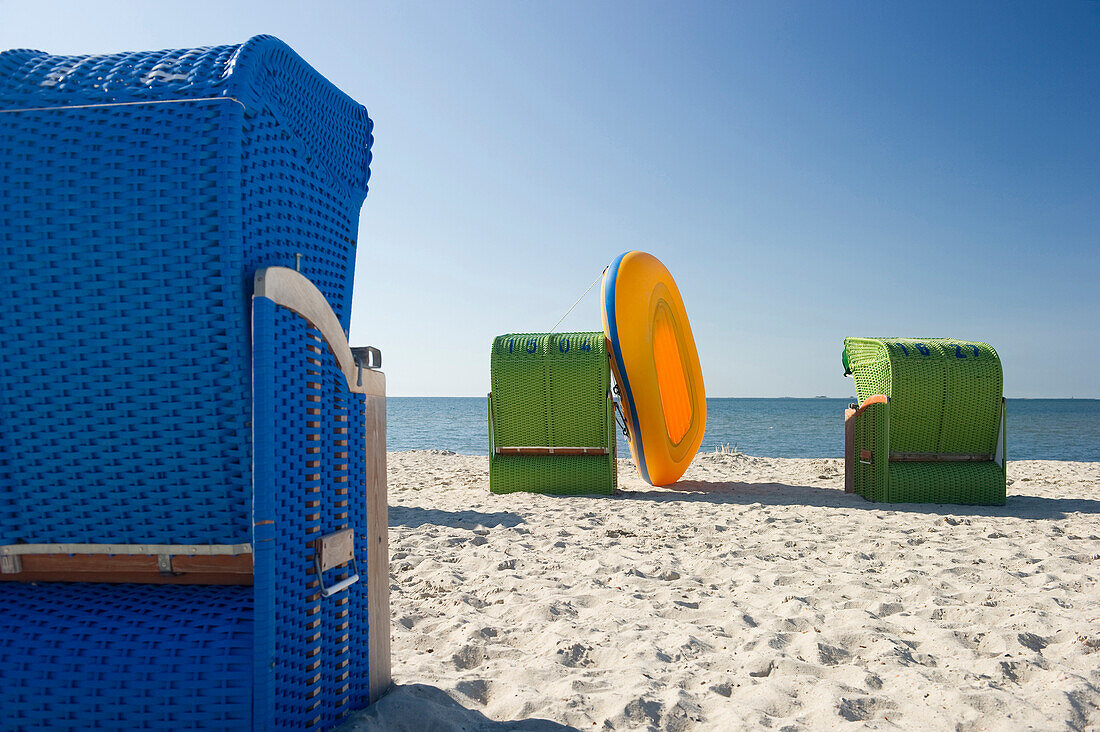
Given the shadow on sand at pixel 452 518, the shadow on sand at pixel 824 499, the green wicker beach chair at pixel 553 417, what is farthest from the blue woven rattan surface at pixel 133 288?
the shadow on sand at pixel 824 499

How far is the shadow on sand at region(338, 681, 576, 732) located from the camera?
207 centimetres

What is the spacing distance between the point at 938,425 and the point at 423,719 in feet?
20.5

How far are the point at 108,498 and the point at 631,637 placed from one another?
2104mm

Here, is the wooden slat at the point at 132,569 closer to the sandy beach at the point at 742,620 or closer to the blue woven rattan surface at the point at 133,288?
the blue woven rattan surface at the point at 133,288

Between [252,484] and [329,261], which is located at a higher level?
[329,261]

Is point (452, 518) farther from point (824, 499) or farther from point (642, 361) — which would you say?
point (824, 499)

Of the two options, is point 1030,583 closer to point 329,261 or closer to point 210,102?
point 329,261

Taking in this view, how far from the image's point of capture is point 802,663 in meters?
2.71

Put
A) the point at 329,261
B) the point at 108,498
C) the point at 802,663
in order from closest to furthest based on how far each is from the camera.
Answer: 1. the point at 108,498
2. the point at 329,261
3. the point at 802,663

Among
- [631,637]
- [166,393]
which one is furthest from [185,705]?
[631,637]

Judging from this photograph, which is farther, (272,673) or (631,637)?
(631,637)

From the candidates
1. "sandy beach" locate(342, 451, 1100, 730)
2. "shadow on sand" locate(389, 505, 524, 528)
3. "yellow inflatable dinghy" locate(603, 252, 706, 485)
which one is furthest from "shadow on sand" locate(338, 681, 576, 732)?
"yellow inflatable dinghy" locate(603, 252, 706, 485)

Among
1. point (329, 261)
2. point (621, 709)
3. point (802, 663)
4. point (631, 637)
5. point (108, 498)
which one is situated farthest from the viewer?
point (631, 637)

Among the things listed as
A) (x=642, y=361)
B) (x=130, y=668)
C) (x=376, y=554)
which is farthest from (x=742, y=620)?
(x=642, y=361)
